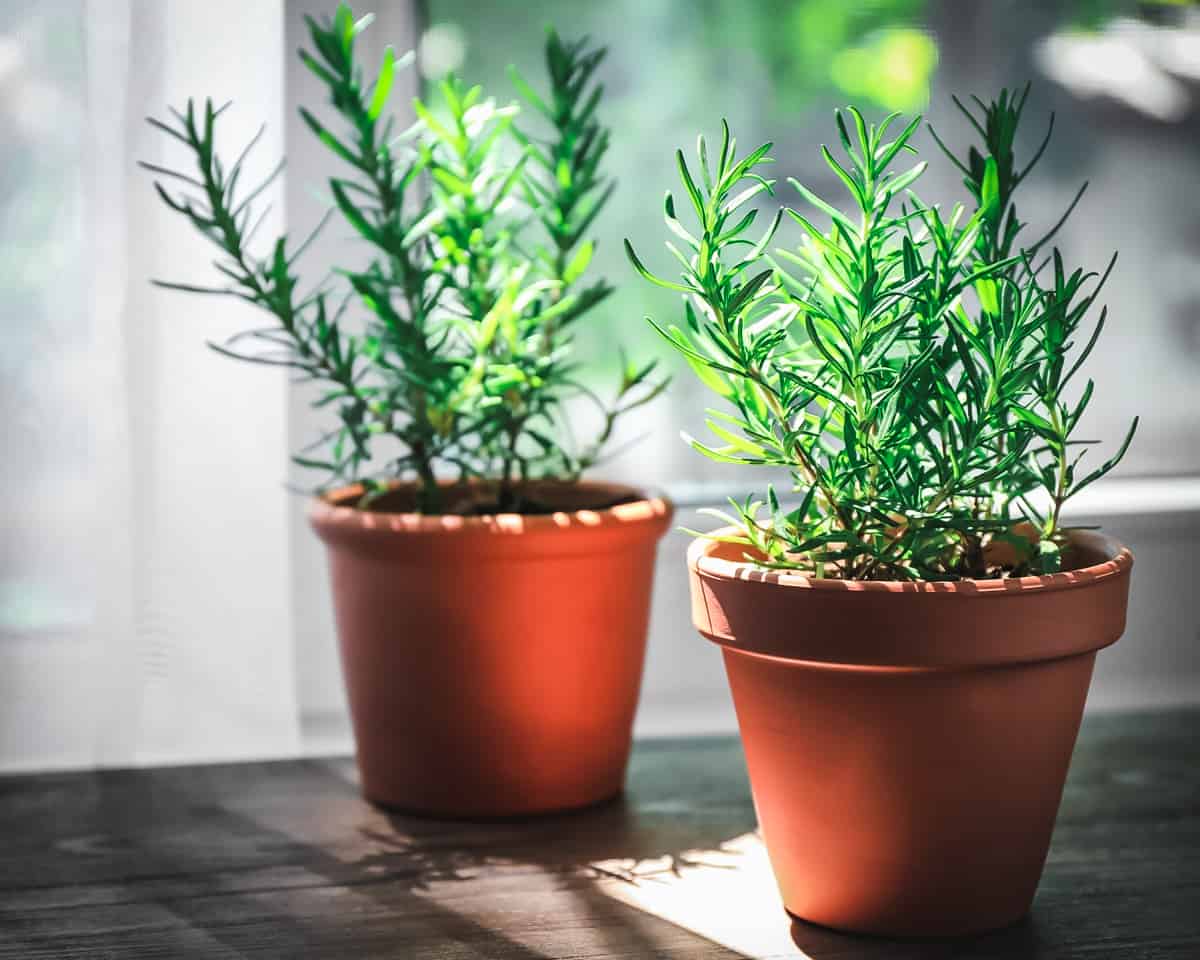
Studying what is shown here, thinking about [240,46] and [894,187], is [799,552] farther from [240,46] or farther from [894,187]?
[240,46]

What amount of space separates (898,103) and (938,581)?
34.5 inches

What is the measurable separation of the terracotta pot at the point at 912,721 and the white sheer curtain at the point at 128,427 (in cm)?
65

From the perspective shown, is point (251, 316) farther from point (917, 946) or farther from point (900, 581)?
point (917, 946)

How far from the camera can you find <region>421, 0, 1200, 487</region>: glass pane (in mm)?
1596

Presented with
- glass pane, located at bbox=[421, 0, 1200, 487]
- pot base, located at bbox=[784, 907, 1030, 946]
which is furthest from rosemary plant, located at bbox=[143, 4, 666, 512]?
pot base, located at bbox=[784, 907, 1030, 946]

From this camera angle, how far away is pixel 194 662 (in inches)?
57.4

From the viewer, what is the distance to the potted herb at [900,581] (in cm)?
91

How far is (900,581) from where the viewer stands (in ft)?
3.02

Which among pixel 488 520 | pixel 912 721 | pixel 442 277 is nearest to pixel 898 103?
pixel 442 277

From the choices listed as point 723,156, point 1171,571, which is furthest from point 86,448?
point 1171,571

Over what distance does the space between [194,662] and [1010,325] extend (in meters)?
0.95

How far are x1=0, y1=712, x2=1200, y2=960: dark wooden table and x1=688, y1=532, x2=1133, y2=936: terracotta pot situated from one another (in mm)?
51

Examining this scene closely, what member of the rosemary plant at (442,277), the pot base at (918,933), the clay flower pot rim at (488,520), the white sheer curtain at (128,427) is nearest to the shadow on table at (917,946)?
the pot base at (918,933)

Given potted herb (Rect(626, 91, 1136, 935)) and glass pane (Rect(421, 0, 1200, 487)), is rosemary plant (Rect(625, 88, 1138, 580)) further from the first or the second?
glass pane (Rect(421, 0, 1200, 487))
